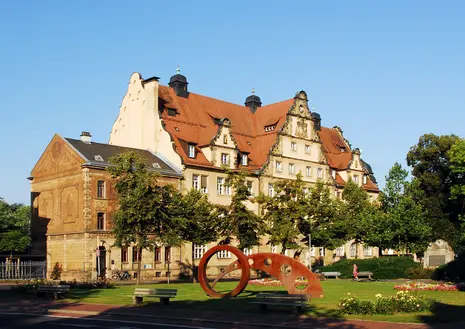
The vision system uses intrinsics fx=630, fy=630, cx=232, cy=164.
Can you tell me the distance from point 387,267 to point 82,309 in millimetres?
36583

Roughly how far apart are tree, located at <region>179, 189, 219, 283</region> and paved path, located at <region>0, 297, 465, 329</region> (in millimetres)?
22272

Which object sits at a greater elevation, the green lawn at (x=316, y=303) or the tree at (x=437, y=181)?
the tree at (x=437, y=181)

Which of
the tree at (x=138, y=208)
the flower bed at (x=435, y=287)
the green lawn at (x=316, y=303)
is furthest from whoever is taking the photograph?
the tree at (x=138, y=208)

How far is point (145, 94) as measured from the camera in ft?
227

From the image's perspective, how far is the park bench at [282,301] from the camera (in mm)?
25005

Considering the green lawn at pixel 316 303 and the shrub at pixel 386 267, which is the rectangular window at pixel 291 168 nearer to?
the shrub at pixel 386 267

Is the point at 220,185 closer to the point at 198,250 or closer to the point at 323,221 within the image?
the point at 198,250

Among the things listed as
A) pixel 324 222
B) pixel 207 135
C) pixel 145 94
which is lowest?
pixel 324 222

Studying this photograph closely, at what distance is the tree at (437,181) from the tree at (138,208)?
38698 mm

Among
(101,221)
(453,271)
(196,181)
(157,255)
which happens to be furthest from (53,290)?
(196,181)

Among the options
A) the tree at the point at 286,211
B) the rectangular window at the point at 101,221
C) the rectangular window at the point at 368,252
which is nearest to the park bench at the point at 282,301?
the tree at the point at 286,211

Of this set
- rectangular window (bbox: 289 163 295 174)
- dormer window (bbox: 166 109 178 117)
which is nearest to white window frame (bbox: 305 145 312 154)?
rectangular window (bbox: 289 163 295 174)

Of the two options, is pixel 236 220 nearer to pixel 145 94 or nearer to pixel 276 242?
pixel 276 242

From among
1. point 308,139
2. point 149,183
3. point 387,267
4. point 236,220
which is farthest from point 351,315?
point 308,139
